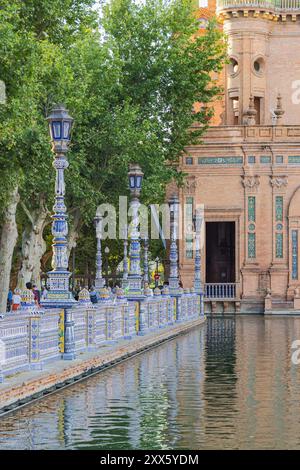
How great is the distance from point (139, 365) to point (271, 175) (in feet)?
125

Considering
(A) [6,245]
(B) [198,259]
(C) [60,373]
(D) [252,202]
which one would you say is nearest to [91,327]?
(C) [60,373]

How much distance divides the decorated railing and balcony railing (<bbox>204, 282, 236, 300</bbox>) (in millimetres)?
22714

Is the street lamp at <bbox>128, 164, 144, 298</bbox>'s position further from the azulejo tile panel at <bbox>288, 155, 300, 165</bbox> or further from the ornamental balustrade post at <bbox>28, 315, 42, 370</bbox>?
the azulejo tile panel at <bbox>288, 155, 300, 165</bbox>

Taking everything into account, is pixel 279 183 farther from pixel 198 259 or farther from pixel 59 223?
pixel 59 223

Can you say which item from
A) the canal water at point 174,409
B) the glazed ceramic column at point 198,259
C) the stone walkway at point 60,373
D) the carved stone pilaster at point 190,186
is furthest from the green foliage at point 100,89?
the canal water at point 174,409

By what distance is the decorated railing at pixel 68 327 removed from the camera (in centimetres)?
1975

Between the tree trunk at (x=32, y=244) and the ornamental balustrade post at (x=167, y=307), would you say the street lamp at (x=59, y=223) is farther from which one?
the tree trunk at (x=32, y=244)

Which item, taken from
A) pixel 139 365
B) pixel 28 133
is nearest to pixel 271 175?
pixel 28 133

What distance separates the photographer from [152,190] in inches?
2082

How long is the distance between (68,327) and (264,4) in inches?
1791

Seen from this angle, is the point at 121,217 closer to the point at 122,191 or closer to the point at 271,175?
the point at 122,191

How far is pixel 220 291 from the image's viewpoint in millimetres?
62906

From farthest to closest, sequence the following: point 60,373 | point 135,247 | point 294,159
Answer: point 294,159 → point 135,247 → point 60,373

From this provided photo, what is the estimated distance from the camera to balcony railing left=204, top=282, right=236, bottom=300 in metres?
62.8
